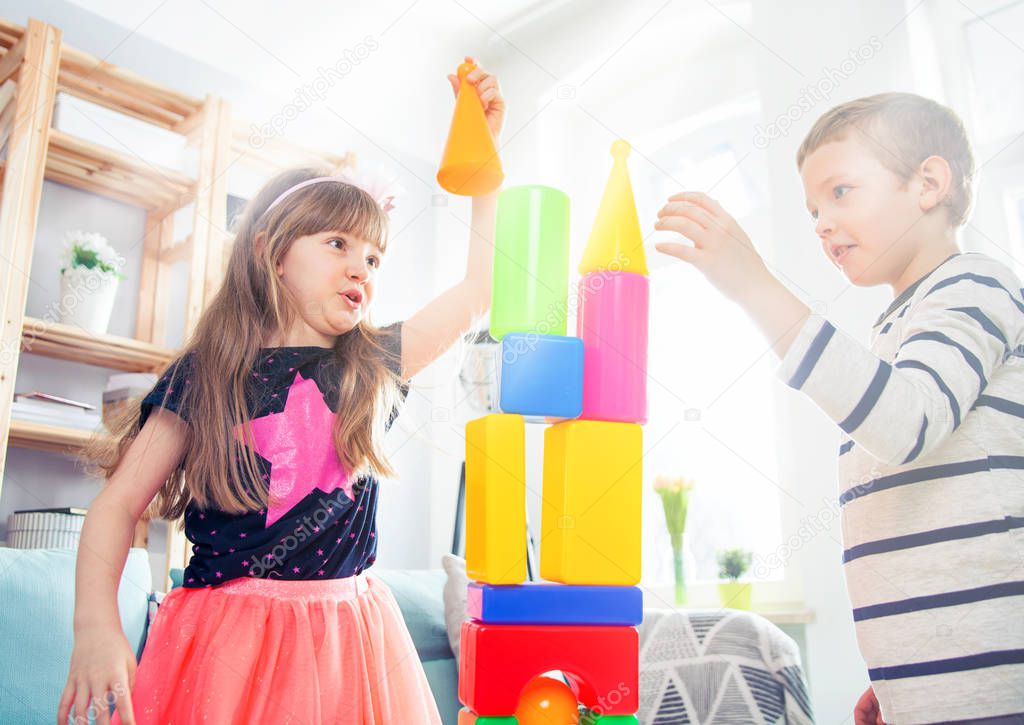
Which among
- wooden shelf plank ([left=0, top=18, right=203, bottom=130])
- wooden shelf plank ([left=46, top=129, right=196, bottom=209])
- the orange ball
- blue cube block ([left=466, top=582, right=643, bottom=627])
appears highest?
wooden shelf plank ([left=0, top=18, right=203, bottom=130])

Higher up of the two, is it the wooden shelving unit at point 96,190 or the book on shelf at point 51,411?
the wooden shelving unit at point 96,190

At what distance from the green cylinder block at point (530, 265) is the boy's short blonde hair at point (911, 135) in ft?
1.26

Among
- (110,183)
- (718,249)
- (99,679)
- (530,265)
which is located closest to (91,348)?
(110,183)

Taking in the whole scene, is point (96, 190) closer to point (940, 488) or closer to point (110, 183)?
point (110, 183)

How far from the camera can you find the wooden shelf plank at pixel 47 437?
6.30 feet

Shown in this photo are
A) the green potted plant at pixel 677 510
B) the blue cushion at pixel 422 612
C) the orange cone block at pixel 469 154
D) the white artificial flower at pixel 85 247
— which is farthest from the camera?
the green potted plant at pixel 677 510

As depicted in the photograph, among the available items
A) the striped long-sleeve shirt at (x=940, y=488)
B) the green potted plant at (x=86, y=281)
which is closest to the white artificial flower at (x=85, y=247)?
the green potted plant at (x=86, y=281)

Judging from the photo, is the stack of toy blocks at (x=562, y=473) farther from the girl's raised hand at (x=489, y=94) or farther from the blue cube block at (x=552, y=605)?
the girl's raised hand at (x=489, y=94)

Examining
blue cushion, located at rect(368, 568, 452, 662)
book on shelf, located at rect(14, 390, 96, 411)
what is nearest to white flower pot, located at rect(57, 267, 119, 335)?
book on shelf, located at rect(14, 390, 96, 411)

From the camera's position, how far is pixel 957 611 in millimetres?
769

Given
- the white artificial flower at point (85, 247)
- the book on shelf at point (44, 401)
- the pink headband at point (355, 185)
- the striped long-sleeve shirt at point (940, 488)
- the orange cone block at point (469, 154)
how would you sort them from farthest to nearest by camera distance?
the white artificial flower at point (85, 247)
the book on shelf at point (44, 401)
the pink headband at point (355, 185)
the orange cone block at point (469, 154)
the striped long-sleeve shirt at point (940, 488)

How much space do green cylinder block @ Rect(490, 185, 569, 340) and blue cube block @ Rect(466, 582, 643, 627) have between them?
26 centimetres

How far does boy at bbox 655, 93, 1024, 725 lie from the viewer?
716mm

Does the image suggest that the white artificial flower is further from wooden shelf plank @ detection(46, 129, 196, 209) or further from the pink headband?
the pink headband
